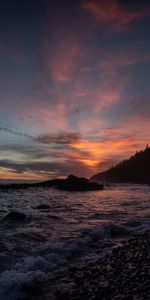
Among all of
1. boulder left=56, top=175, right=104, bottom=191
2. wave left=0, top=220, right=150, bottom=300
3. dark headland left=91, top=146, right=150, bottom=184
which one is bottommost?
wave left=0, top=220, right=150, bottom=300

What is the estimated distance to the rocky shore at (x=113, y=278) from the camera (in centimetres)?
614

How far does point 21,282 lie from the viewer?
23.7ft

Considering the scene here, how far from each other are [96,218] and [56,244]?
7.67 meters

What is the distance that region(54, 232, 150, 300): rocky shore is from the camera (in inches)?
242

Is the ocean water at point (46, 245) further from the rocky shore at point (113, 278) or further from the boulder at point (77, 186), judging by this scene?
the boulder at point (77, 186)

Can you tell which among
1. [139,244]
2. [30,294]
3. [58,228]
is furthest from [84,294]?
[58,228]

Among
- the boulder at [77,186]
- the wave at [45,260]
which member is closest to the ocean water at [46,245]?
the wave at [45,260]

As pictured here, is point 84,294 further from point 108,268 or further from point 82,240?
point 82,240

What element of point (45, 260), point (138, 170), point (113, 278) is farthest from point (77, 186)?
point (138, 170)

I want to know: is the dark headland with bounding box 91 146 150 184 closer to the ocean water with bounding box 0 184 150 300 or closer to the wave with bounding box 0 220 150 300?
the ocean water with bounding box 0 184 150 300

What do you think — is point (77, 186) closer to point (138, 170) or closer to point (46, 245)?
point (46, 245)

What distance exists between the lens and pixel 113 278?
7.12 meters

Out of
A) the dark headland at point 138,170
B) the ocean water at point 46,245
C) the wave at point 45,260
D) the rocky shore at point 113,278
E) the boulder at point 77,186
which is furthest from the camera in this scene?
the dark headland at point 138,170

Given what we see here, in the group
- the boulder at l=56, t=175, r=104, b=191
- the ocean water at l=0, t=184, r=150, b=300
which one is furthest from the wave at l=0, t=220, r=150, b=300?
the boulder at l=56, t=175, r=104, b=191
